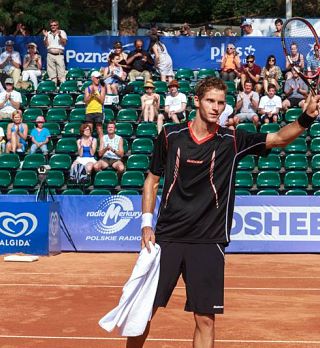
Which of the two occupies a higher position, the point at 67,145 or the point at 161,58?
the point at 161,58

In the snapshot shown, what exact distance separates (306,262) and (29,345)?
7.98m

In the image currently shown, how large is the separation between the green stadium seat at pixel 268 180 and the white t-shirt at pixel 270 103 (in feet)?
7.19

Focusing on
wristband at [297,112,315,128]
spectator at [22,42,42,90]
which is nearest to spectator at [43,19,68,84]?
spectator at [22,42,42,90]

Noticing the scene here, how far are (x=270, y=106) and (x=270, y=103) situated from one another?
7 centimetres

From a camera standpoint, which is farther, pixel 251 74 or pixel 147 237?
pixel 251 74

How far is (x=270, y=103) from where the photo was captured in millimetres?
20328

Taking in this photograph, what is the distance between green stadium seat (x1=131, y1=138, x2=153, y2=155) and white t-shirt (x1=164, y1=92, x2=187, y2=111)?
0.98 metres

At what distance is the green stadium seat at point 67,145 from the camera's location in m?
20.1

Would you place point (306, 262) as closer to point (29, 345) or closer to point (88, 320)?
point (88, 320)

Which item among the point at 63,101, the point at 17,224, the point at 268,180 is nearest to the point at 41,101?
the point at 63,101

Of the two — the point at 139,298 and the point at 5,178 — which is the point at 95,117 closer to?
the point at 5,178

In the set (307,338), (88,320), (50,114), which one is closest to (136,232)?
(50,114)

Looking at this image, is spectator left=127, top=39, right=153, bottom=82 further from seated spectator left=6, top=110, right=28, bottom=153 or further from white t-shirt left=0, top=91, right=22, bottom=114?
seated spectator left=6, top=110, right=28, bottom=153

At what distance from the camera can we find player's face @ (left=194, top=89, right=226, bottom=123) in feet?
20.8
